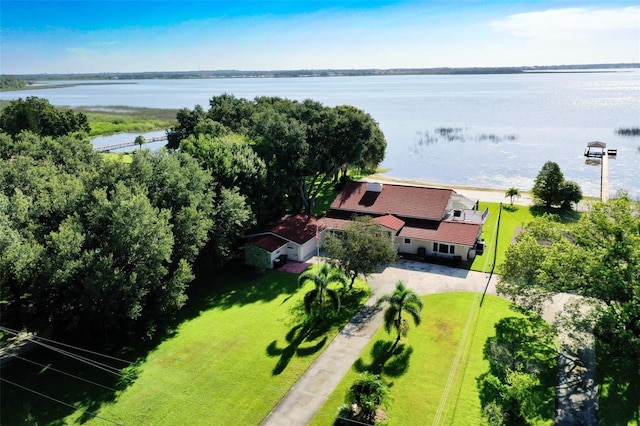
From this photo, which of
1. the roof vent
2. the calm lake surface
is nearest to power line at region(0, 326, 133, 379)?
the roof vent

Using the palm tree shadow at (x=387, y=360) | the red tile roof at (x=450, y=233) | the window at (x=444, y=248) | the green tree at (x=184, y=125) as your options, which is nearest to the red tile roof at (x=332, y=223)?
the red tile roof at (x=450, y=233)

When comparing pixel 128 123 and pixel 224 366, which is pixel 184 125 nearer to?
pixel 224 366

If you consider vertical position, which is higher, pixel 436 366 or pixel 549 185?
pixel 549 185

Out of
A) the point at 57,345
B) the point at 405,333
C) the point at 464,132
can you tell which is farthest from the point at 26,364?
the point at 464,132

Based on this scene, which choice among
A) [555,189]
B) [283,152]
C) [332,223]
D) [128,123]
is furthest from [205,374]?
[128,123]

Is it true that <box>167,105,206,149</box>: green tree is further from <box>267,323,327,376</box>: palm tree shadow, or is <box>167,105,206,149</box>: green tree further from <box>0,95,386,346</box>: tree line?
<box>267,323,327,376</box>: palm tree shadow
